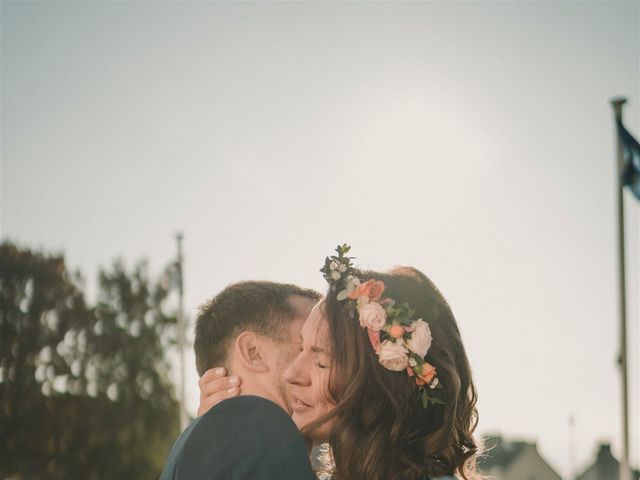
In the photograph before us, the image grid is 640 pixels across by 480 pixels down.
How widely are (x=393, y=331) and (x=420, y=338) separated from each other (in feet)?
0.58

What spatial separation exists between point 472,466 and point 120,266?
33095 mm

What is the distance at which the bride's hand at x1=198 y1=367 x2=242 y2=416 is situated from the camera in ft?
16.6

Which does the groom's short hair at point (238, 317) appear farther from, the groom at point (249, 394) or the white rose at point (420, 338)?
the white rose at point (420, 338)

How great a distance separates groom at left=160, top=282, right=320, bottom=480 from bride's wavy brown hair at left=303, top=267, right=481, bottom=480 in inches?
16.2

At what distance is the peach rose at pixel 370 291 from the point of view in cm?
445

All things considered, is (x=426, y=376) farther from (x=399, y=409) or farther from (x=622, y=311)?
(x=622, y=311)

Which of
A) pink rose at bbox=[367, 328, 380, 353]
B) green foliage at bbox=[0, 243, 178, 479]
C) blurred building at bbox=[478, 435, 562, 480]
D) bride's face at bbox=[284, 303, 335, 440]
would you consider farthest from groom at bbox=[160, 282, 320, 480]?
blurred building at bbox=[478, 435, 562, 480]

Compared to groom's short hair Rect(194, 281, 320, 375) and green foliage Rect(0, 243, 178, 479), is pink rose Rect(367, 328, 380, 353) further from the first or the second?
green foliage Rect(0, 243, 178, 479)

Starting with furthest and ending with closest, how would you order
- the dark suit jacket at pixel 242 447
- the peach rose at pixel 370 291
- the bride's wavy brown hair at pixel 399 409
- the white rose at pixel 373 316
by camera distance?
the peach rose at pixel 370 291 < the white rose at pixel 373 316 < the bride's wavy brown hair at pixel 399 409 < the dark suit jacket at pixel 242 447

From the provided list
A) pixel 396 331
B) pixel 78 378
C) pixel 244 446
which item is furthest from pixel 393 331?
pixel 78 378

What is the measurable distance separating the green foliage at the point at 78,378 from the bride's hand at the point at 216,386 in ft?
88.8

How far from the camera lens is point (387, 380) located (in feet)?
13.9

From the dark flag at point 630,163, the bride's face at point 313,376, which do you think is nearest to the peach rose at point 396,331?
the bride's face at point 313,376

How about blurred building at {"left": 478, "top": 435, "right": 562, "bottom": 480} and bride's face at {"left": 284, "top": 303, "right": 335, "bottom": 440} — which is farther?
blurred building at {"left": 478, "top": 435, "right": 562, "bottom": 480}
